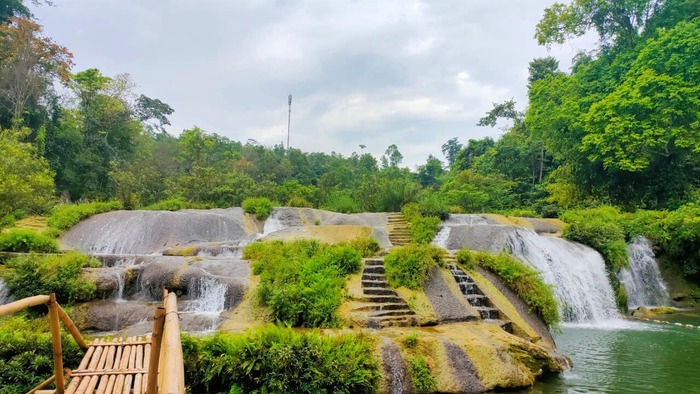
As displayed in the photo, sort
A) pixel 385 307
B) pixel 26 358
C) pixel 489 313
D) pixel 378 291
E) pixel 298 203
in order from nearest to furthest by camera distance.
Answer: pixel 26 358
pixel 385 307
pixel 489 313
pixel 378 291
pixel 298 203

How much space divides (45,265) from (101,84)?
23174mm

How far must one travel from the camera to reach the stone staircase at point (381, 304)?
7895 mm

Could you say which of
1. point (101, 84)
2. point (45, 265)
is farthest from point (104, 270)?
point (101, 84)

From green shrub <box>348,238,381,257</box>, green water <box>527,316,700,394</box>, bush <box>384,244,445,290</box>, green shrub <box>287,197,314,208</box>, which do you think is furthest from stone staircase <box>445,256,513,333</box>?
Result: green shrub <box>287,197,314,208</box>

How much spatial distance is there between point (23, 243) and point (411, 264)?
10622 millimetres

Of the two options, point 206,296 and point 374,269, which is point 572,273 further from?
point 206,296

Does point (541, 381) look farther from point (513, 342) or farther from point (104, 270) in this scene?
point (104, 270)

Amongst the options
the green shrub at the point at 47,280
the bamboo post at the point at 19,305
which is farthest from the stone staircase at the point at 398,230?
the bamboo post at the point at 19,305

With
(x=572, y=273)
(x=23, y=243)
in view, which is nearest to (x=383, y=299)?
(x=572, y=273)

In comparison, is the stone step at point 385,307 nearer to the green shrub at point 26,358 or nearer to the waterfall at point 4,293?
the green shrub at point 26,358

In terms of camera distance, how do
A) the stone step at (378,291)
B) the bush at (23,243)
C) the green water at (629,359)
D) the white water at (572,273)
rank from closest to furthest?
1. the green water at (629,359)
2. the stone step at (378,291)
3. the bush at (23,243)
4. the white water at (572,273)

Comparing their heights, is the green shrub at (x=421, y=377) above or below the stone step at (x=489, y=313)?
below

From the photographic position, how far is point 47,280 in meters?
9.00

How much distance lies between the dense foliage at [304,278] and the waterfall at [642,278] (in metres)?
9.95
